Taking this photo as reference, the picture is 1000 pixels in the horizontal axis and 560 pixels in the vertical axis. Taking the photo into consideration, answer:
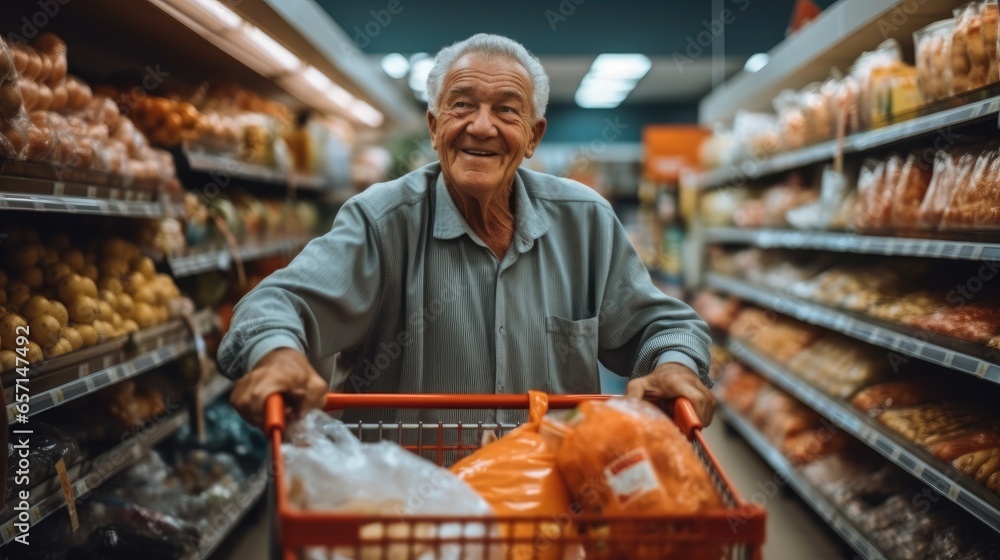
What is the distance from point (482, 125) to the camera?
5.57 ft

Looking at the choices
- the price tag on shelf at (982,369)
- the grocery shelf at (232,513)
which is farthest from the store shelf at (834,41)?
the grocery shelf at (232,513)

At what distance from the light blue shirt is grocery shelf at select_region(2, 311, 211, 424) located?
1004 millimetres

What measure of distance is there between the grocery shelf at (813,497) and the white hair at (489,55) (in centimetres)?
242

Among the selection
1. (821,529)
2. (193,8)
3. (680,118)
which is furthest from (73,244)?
(680,118)

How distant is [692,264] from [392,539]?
681 centimetres

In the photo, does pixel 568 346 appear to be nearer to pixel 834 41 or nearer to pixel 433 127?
pixel 433 127

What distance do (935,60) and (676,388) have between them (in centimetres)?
216

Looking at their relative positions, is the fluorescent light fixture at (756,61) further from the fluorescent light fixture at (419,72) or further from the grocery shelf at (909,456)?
the grocery shelf at (909,456)

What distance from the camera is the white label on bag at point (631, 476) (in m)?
1.04

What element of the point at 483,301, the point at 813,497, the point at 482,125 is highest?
the point at 482,125

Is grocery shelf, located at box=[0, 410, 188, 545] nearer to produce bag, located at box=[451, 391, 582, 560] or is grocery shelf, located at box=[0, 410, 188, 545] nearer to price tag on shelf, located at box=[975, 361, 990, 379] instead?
produce bag, located at box=[451, 391, 582, 560]

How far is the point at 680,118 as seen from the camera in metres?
12.3

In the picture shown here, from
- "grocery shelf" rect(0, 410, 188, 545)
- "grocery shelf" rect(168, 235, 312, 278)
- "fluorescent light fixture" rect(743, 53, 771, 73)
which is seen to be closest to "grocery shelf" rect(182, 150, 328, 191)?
"grocery shelf" rect(168, 235, 312, 278)

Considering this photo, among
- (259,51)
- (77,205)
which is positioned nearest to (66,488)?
(77,205)
